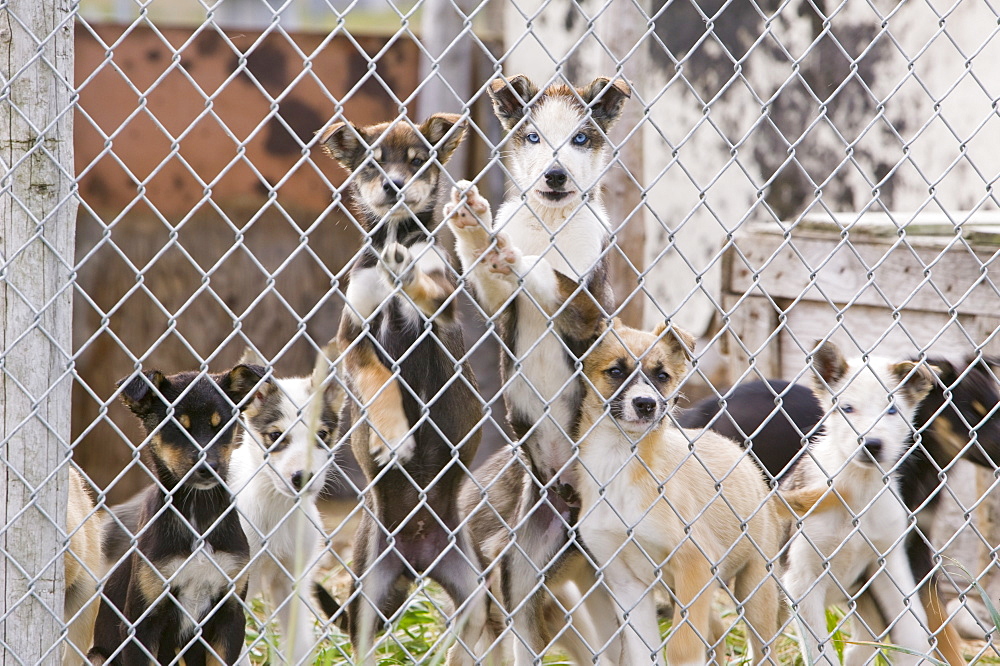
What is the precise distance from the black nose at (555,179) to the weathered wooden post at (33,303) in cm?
159

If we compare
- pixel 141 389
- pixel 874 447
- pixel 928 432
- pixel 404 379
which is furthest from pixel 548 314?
pixel 928 432

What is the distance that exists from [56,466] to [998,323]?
3772 millimetres

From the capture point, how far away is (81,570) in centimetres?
346

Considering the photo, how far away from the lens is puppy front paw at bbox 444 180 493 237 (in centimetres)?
305

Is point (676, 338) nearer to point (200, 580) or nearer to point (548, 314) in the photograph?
point (548, 314)

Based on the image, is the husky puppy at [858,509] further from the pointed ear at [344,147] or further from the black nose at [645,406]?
the pointed ear at [344,147]

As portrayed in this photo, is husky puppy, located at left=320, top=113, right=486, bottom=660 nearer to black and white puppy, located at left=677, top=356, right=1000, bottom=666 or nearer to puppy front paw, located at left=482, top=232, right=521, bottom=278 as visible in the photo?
puppy front paw, located at left=482, top=232, right=521, bottom=278

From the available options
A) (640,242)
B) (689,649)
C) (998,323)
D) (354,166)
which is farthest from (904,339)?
(354,166)

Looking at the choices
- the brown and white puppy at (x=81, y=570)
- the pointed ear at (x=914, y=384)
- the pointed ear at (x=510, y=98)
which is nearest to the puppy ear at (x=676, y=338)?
the pointed ear at (x=914, y=384)

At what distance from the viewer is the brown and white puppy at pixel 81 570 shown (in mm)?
3359

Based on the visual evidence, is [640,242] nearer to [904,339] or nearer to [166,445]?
[904,339]

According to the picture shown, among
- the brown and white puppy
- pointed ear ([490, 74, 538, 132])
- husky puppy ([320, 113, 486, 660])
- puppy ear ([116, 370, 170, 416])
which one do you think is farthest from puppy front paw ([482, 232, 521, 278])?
the brown and white puppy

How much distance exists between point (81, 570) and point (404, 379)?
4.10ft

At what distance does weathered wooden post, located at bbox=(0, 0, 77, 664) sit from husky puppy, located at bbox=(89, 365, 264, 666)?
1.63 ft
